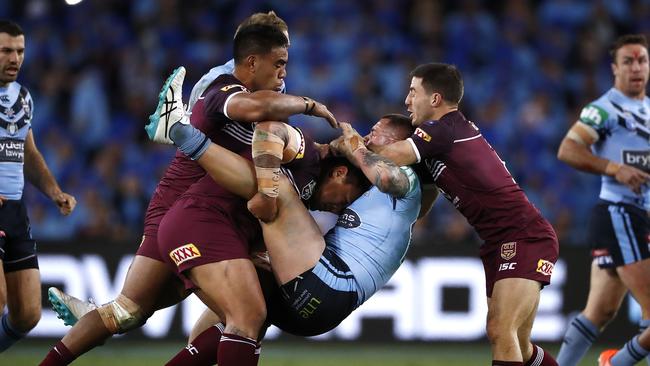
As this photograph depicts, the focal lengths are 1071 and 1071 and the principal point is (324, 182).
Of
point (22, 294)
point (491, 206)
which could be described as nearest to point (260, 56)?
point (491, 206)

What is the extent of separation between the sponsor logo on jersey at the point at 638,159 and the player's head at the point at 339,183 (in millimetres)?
2699

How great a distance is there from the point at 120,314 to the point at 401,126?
217cm

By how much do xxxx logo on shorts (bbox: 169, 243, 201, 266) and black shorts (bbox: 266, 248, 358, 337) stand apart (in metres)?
0.55

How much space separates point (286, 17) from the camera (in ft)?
52.2

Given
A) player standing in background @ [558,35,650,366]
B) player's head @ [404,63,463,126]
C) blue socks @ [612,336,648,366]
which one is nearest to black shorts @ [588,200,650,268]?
player standing in background @ [558,35,650,366]

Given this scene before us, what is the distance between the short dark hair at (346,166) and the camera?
6844 mm

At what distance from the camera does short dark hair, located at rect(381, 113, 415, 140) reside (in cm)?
703

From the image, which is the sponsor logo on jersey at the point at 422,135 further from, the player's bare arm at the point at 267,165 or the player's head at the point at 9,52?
the player's head at the point at 9,52

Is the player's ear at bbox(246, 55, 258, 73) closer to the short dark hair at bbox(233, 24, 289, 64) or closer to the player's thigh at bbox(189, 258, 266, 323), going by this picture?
the short dark hair at bbox(233, 24, 289, 64)

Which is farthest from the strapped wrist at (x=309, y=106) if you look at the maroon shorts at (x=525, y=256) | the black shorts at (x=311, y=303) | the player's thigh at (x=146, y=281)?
the maroon shorts at (x=525, y=256)

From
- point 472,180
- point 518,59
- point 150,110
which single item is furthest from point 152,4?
point 472,180

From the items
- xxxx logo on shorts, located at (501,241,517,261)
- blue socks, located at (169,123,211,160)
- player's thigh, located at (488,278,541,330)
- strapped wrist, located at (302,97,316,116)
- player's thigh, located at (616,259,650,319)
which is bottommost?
player's thigh, located at (616,259,650,319)

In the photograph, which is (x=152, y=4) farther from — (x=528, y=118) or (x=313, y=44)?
(x=528, y=118)

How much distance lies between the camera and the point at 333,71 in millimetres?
15000
